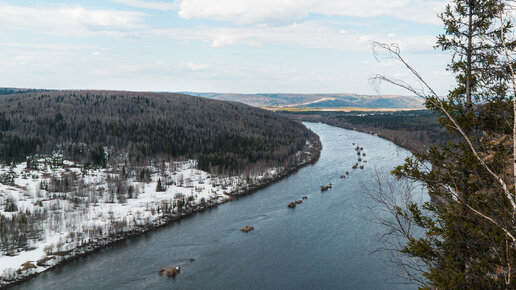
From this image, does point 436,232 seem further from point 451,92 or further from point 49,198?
point 49,198

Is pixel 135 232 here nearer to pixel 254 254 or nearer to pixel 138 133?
pixel 254 254

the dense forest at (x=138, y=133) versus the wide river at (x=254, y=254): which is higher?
the dense forest at (x=138, y=133)

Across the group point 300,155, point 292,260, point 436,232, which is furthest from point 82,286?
point 300,155

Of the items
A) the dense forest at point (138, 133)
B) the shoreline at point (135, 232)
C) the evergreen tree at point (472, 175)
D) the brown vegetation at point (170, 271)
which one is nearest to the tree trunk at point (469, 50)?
the evergreen tree at point (472, 175)

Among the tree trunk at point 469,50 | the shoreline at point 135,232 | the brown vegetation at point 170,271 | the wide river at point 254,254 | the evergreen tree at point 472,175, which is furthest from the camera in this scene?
the shoreline at point 135,232

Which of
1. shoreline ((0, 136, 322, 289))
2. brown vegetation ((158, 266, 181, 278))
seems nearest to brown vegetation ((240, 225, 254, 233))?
shoreline ((0, 136, 322, 289))

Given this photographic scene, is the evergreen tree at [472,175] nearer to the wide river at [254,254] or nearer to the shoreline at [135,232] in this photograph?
the wide river at [254,254]
